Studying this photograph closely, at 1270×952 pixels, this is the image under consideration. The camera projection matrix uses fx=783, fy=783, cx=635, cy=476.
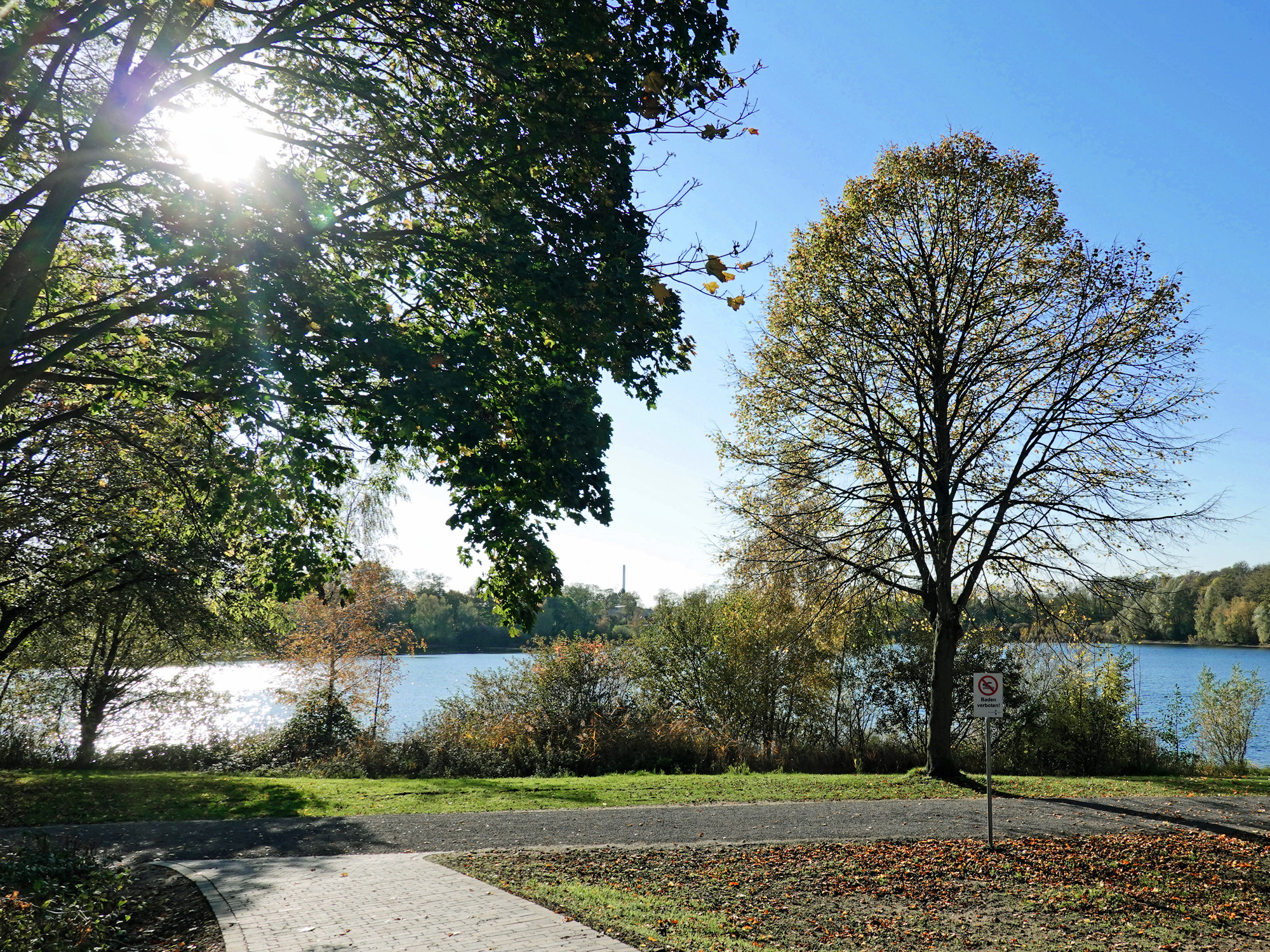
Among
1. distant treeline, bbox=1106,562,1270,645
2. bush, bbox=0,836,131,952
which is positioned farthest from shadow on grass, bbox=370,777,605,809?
distant treeline, bbox=1106,562,1270,645

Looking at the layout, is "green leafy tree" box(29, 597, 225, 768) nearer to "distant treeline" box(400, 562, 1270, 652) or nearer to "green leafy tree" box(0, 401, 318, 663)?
"green leafy tree" box(0, 401, 318, 663)

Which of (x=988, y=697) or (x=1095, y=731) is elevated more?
(x=988, y=697)

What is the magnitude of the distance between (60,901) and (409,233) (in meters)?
6.25

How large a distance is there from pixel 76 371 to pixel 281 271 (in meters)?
4.84

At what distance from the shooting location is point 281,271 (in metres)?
6.14

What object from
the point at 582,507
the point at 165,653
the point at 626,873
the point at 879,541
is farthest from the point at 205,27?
the point at 165,653

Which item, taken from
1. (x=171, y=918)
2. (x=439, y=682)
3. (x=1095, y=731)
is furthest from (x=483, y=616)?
(x=171, y=918)

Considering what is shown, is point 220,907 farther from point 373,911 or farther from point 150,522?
point 150,522

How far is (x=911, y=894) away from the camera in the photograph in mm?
7996

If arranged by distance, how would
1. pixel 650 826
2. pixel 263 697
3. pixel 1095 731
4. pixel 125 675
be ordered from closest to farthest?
pixel 650 826 → pixel 1095 731 → pixel 125 675 → pixel 263 697

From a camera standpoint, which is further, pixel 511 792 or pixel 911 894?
pixel 511 792

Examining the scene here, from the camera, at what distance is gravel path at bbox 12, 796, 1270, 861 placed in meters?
9.81

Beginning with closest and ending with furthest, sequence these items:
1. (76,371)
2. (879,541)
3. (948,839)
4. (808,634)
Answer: (76,371)
(948,839)
(879,541)
(808,634)

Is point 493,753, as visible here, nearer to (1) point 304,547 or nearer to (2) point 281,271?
(1) point 304,547
